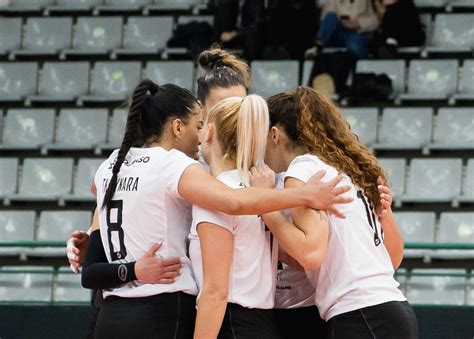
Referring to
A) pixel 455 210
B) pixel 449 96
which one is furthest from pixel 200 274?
pixel 449 96

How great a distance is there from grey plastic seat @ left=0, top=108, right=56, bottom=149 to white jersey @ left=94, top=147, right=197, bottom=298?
7.45 m

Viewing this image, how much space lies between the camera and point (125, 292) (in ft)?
11.8

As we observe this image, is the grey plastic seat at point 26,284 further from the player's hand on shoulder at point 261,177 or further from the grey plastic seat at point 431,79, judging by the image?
the grey plastic seat at point 431,79

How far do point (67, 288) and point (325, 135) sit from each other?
3883mm

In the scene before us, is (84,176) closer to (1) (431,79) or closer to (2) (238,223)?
(1) (431,79)

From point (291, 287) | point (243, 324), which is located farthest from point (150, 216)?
point (291, 287)

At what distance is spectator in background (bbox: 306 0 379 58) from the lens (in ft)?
35.0

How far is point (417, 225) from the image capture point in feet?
30.4

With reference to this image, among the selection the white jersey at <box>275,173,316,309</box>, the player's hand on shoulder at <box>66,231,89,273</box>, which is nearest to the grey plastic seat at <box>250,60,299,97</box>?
the player's hand on shoulder at <box>66,231,89,273</box>

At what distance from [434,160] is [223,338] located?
21.0 feet

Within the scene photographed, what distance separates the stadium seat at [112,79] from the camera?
11266mm

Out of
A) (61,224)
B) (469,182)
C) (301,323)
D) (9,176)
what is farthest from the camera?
(9,176)

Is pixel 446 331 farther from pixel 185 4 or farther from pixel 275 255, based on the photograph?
pixel 185 4

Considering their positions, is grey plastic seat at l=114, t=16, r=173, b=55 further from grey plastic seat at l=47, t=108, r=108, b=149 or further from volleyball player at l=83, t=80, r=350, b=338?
volleyball player at l=83, t=80, r=350, b=338
